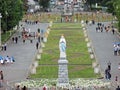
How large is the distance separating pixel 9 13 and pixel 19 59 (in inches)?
1091

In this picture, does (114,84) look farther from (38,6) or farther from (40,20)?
(38,6)

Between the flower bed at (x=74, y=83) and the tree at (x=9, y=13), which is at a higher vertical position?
the flower bed at (x=74, y=83)

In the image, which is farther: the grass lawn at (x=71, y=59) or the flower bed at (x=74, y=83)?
the grass lawn at (x=71, y=59)

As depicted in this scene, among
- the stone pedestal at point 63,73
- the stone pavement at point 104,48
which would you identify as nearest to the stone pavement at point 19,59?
the stone pedestal at point 63,73

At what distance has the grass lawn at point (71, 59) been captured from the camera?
54.0m

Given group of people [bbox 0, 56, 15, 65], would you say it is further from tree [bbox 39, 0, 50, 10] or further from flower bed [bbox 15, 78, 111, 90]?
tree [bbox 39, 0, 50, 10]

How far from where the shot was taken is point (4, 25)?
286ft

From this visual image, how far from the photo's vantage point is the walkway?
54.1m

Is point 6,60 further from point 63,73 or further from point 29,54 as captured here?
point 63,73

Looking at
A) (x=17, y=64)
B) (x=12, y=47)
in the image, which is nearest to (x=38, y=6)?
(x=12, y=47)

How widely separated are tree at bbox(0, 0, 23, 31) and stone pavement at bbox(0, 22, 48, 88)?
4911 millimetres

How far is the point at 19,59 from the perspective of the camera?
65.0 m

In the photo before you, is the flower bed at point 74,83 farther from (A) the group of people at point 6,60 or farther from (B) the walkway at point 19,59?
(A) the group of people at point 6,60

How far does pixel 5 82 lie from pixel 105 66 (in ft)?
43.0
